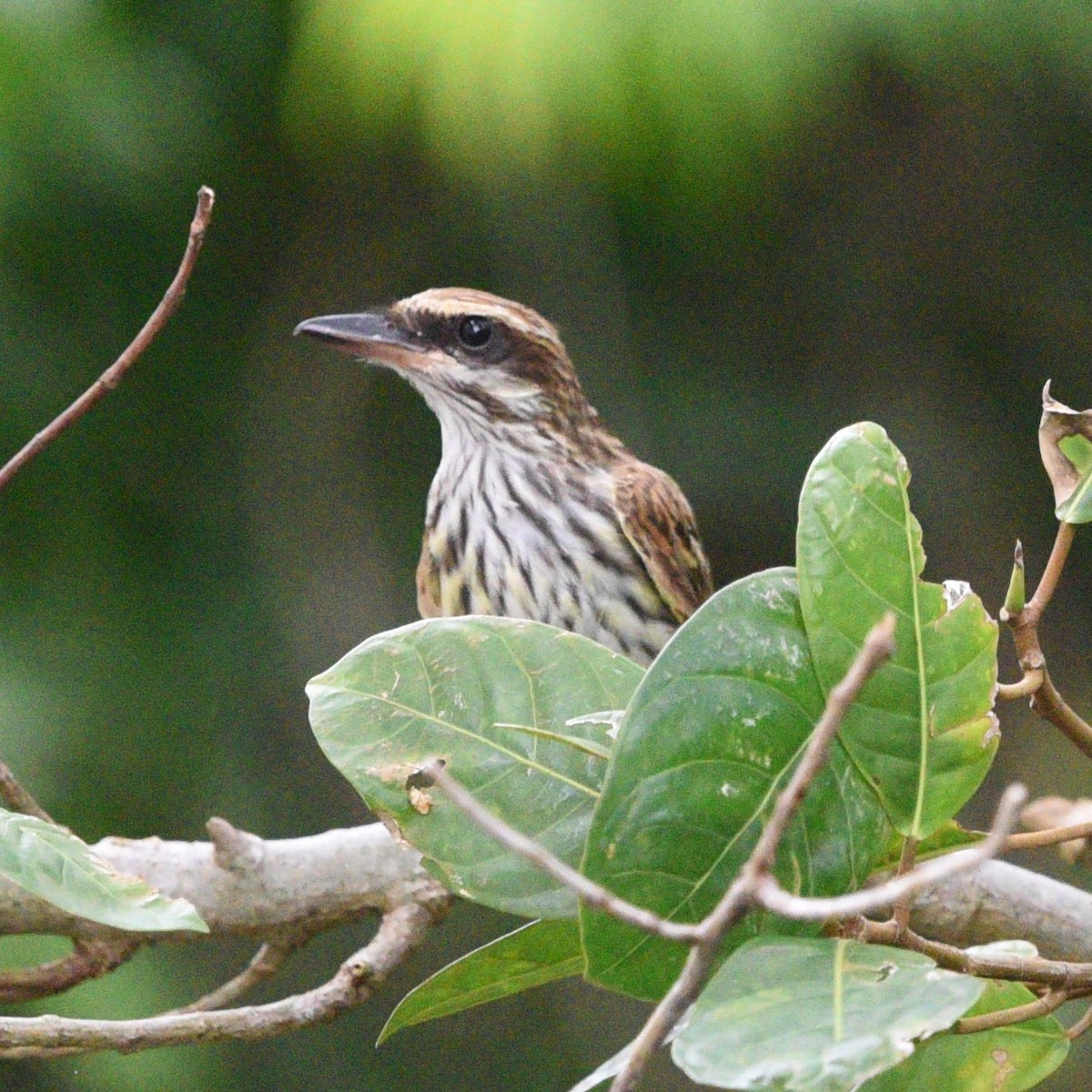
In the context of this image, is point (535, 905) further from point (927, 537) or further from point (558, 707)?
point (927, 537)

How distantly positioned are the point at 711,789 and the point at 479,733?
0.28m

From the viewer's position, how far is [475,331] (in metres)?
3.49

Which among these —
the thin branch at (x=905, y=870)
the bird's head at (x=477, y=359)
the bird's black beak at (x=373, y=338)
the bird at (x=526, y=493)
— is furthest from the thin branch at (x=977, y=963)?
the bird's head at (x=477, y=359)

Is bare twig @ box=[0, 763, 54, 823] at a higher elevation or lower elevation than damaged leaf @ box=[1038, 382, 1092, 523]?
lower

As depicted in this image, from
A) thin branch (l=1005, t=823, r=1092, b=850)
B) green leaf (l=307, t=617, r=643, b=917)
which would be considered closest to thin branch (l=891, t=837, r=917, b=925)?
thin branch (l=1005, t=823, r=1092, b=850)

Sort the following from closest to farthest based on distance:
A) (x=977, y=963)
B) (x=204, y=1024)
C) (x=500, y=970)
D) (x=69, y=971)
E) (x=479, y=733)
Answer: (x=977, y=963)
(x=479, y=733)
(x=500, y=970)
(x=204, y=1024)
(x=69, y=971)

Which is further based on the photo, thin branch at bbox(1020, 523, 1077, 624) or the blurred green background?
A: the blurred green background

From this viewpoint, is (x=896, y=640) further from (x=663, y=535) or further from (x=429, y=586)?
(x=429, y=586)

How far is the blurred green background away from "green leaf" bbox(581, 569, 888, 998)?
256 centimetres

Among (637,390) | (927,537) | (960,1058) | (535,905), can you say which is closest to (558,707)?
(535,905)

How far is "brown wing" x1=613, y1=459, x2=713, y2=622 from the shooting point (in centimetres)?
331

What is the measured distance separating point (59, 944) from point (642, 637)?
158 cm

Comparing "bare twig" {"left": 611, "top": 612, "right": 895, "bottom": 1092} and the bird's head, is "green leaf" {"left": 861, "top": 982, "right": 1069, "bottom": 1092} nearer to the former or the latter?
"bare twig" {"left": 611, "top": 612, "right": 895, "bottom": 1092}

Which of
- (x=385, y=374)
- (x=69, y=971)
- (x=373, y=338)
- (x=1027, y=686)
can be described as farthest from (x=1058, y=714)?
(x=385, y=374)
